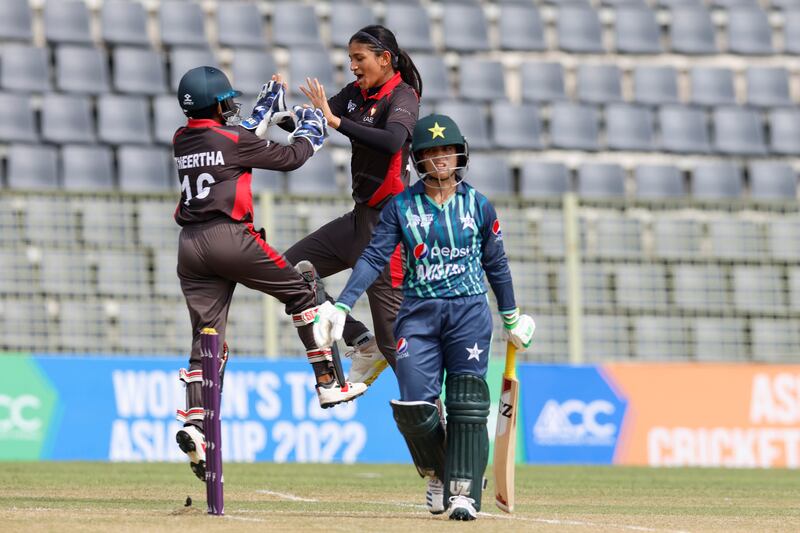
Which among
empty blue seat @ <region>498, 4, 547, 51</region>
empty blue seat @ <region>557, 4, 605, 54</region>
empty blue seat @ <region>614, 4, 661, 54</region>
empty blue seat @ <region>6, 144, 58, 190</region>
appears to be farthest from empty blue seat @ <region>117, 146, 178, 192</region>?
empty blue seat @ <region>614, 4, 661, 54</region>

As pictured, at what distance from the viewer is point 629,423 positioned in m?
13.6

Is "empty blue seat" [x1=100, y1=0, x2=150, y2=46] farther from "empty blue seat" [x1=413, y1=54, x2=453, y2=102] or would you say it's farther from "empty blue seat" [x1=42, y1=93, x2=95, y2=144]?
"empty blue seat" [x1=413, y1=54, x2=453, y2=102]

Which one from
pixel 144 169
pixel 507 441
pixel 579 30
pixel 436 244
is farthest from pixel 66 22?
pixel 507 441

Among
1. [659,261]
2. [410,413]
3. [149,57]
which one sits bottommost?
[410,413]

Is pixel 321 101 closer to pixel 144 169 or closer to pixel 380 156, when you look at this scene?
pixel 380 156

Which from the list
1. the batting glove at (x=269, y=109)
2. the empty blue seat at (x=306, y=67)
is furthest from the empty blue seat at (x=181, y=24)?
the batting glove at (x=269, y=109)

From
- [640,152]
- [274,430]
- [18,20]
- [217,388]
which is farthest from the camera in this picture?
[640,152]

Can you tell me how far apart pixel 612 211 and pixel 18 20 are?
22.7 ft

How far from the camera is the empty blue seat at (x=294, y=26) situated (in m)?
17.2

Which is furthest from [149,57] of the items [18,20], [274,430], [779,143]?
[779,143]

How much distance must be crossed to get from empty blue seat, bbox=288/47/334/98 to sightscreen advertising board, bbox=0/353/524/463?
14.8ft

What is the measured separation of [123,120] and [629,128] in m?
5.97

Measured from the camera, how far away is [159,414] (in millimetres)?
13000

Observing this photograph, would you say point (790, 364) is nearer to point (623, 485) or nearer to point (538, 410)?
point (538, 410)
